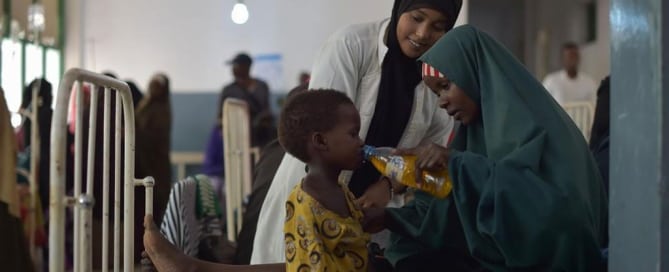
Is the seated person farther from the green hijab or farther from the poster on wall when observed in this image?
the poster on wall

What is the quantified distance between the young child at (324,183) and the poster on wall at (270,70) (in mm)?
7051

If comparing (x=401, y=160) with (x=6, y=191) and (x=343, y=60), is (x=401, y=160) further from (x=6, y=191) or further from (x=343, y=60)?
(x=6, y=191)

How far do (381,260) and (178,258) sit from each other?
0.49 metres

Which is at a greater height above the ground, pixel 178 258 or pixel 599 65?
pixel 599 65

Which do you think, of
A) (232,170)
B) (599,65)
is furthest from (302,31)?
(232,170)

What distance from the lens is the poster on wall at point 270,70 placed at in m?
9.08

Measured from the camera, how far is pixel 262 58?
918cm

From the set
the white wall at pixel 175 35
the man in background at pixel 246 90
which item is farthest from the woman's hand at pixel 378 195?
the white wall at pixel 175 35

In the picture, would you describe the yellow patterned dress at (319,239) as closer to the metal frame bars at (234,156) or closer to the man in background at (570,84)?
the metal frame bars at (234,156)

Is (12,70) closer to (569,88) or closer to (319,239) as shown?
(569,88)

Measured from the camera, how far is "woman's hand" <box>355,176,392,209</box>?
2.27m

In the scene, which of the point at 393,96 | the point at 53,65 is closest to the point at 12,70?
the point at 53,65

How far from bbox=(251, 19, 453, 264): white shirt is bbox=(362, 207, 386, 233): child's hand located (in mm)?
377

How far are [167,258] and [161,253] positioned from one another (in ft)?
0.07
